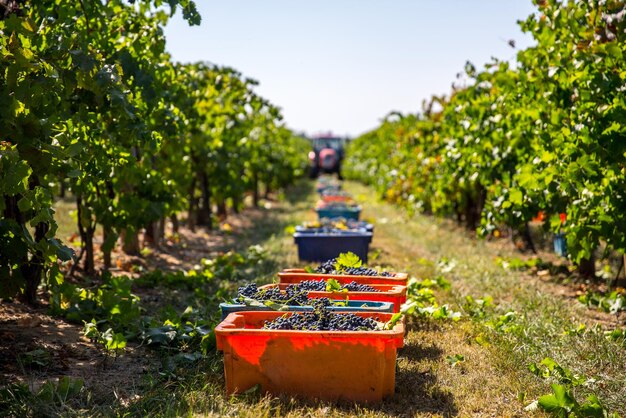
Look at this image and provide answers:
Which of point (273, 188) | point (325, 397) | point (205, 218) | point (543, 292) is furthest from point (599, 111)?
point (273, 188)

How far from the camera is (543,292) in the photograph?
6.76 m

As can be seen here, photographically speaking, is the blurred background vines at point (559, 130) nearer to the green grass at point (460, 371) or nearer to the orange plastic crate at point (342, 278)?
the green grass at point (460, 371)

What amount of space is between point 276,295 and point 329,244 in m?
3.47

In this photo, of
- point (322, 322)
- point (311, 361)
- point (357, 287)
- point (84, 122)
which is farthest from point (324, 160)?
point (311, 361)

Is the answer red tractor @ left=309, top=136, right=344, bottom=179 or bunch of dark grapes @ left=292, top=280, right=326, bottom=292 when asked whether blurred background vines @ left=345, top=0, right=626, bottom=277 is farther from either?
red tractor @ left=309, top=136, right=344, bottom=179

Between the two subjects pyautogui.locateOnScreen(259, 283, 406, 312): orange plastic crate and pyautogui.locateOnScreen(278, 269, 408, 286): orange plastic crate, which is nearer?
pyautogui.locateOnScreen(259, 283, 406, 312): orange plastic crate

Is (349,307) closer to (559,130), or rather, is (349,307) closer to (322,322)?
(322,322)

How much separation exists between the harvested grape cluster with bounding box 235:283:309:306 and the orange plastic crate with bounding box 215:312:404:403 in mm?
571

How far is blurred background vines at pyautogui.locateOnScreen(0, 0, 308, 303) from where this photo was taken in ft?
12.4

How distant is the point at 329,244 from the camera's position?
7914 millimetres

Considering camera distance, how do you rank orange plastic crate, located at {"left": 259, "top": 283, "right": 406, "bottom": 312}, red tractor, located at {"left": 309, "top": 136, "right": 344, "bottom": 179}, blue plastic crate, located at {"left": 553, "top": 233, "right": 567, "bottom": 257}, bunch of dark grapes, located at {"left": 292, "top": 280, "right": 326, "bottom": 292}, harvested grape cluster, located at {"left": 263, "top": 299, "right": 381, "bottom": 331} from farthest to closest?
red tractor, located at {"left": 309, "top": 136, "right": 344, "bottom": 179} < blue plastic crate, located at {"left": 553, "top": 233, "right": 567, "bottom": 257} < bunch of dark grapes, located at {"left": 292, "top": 280, "right": 326, "bottom": 292} < orange plastic crate, located at {"left": 259, "top": 283, "right": 406, "bottom": 312} < harvested grape cluster, located at {"left": 263, "top": 299, "right": 381, "bottom": 331}

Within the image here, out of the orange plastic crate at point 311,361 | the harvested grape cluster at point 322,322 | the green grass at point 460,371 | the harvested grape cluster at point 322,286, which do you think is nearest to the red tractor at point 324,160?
the green grass at point 460,371

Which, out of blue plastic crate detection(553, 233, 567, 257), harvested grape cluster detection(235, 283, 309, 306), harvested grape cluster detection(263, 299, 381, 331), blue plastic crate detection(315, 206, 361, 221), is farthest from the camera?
blue plastic crate detection(315, 206, 361, 221)

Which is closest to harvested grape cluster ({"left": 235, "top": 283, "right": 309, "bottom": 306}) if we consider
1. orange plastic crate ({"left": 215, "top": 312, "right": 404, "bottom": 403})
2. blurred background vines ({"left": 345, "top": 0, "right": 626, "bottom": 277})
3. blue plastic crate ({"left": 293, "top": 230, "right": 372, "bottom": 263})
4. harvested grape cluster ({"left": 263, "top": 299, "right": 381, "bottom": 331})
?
harvested grape cluster ({"left": 263, "top": 299, "right": 381, "bottom": 331})
